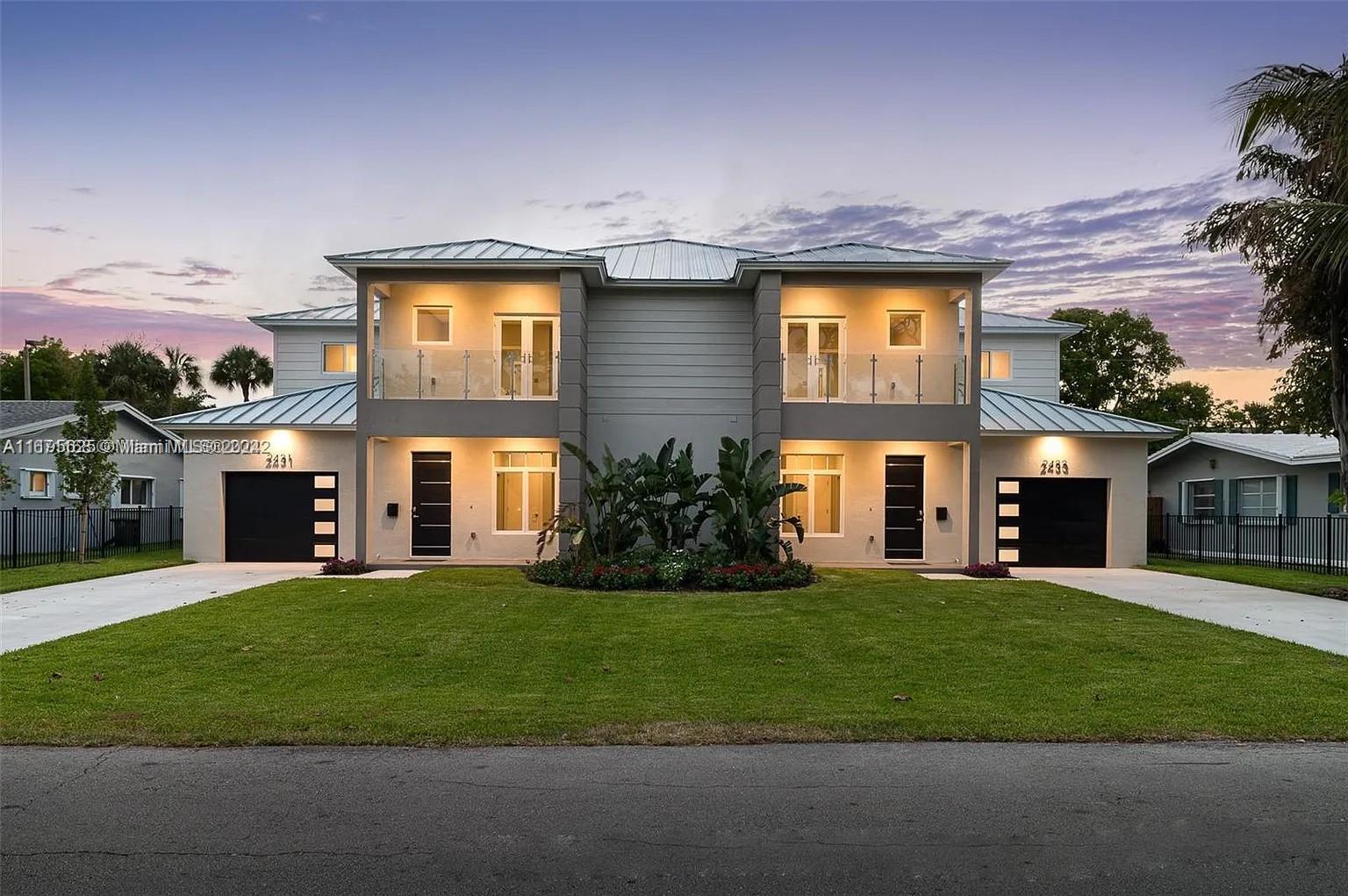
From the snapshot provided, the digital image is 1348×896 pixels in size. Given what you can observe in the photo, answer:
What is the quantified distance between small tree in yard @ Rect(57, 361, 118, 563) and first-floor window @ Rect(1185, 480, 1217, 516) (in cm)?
3222

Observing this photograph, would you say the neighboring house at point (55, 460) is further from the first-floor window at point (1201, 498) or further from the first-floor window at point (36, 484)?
the first-floor window at point (1201, 498)

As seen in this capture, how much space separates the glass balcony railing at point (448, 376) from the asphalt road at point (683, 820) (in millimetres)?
13195

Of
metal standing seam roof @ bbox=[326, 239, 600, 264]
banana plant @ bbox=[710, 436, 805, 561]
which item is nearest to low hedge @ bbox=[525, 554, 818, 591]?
banana plant @ bbox=[710, 436, 805, 561]

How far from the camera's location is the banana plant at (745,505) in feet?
55.6

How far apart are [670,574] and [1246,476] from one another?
21994mm

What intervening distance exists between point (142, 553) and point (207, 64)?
1451cm

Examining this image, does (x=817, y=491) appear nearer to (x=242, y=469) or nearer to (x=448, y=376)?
(x=448, y=376)

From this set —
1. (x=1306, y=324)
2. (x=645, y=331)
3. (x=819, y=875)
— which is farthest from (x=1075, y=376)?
(x=819, y=875)

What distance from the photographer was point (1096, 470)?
2170 cm

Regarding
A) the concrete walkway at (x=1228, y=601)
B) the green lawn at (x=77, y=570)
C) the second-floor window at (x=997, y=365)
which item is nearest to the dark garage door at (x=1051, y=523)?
the concrete walkway at (x=1228, y=601)

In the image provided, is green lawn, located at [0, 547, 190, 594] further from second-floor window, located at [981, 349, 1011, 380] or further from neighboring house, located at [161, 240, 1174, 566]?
second-floor window, located at [981, 349, 1011, 380]

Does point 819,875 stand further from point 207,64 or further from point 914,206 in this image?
point 914,206

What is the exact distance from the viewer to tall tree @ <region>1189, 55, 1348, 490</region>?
46.4ft

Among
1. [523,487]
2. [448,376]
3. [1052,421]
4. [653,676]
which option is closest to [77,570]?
[448,376]
